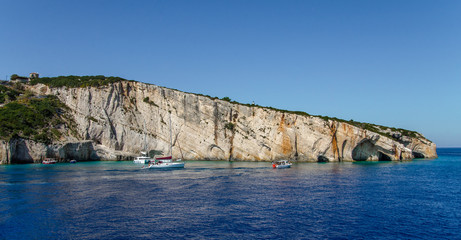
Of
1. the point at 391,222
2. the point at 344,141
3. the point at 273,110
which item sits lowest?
the point at 391,222

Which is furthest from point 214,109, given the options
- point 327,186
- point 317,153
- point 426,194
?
point 426,194

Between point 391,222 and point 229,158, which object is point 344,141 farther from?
point 391,222

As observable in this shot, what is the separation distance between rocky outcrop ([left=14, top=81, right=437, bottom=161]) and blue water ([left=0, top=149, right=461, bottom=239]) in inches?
1576

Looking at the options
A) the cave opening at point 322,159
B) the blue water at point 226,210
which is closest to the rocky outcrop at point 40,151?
the blue water at point 226,210

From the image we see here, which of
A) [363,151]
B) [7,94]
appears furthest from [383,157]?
[7,94]

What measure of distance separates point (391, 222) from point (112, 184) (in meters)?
30.3

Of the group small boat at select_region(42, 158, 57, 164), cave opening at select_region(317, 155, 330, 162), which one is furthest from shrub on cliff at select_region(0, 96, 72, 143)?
cave opening at select_region(317, 155, 330, 162)

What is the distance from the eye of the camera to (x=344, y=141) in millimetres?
79188

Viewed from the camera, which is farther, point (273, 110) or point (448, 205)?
point (273, 110)

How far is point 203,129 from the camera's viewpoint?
84375 mm

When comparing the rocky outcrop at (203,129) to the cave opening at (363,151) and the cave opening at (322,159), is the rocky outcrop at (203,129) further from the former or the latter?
the cave opening at (322,159)

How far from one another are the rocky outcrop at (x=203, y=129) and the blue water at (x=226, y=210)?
40040 mm

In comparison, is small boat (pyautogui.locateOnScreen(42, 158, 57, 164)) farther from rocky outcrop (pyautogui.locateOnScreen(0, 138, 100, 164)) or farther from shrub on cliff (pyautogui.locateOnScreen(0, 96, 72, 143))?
shrub on cliff (pyautogui.locateOnScreen(0, 96, 72, 143))

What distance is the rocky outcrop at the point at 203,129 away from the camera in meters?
79.4
